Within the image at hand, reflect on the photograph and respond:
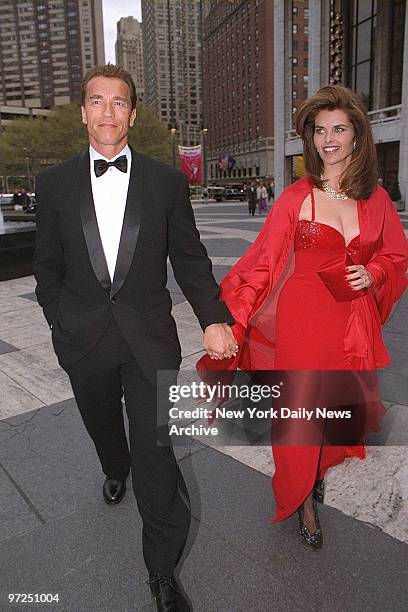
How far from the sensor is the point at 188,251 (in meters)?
2.13

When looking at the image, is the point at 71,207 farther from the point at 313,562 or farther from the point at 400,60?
the point at 400,60

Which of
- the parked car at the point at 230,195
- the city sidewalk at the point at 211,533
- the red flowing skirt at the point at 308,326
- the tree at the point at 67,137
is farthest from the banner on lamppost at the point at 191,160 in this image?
the red flowing skirt at the point at 308,326

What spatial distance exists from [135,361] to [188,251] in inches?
21.0

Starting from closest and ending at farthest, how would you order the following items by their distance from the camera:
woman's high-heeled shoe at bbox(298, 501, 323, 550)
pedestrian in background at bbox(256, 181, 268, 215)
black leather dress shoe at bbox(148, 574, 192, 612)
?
black leather dress shoe at bbox(148, 574, 192, 612) < woman's high-heeled shoe at bbox(298, 501, 323, 550) < pedestrian in background at bbox(256, 181, 268, 215)

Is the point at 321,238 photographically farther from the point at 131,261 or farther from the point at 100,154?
the point at 100,154

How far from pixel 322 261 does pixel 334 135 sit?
2.21ft

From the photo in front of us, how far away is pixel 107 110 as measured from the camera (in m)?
2.00

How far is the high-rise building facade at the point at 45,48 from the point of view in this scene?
180875 mm

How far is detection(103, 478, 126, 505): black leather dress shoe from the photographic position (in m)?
2.69

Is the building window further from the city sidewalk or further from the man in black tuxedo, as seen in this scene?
the man in black tuxedo

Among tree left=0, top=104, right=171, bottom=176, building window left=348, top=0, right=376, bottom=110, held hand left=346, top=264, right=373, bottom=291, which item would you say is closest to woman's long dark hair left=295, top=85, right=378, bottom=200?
held hand left=346, top=264, right=373, bottom=291

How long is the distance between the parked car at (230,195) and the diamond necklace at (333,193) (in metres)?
48.4

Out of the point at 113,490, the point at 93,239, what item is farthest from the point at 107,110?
the point at 113,490

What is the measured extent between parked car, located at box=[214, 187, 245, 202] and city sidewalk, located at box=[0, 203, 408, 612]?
47.8 meters
